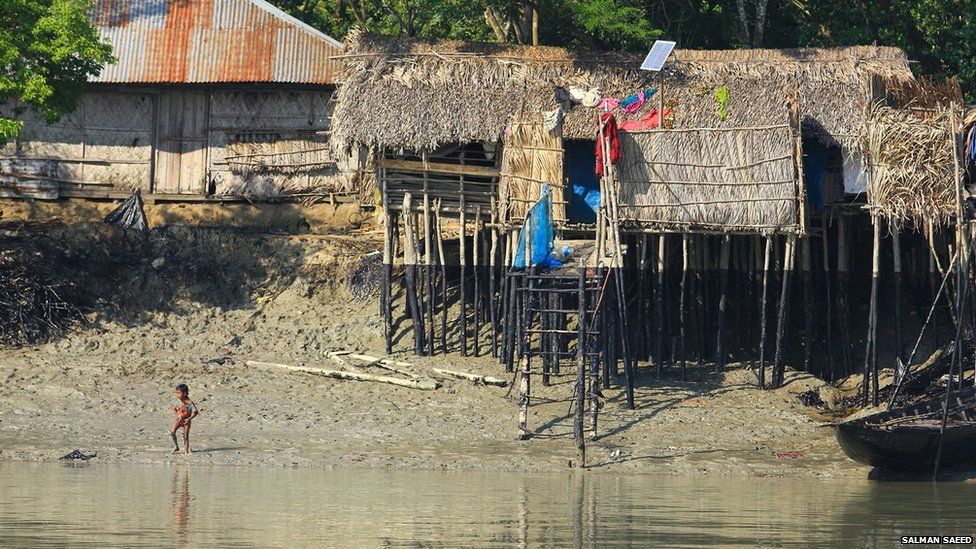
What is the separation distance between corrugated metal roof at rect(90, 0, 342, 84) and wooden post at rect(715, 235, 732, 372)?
7597mm

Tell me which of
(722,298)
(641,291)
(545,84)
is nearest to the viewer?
(641,291)

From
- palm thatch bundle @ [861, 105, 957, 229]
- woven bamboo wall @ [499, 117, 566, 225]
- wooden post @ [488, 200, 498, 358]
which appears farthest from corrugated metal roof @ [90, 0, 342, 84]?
palm thatch bundle @ [861, 105, 957, 229]

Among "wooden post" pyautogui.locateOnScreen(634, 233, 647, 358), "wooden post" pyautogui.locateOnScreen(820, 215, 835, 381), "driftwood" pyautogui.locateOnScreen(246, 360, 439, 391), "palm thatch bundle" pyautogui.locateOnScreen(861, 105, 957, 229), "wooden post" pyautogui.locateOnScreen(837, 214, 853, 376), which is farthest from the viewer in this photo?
"wooden post" pyautogui.locateOnScreen(820, 215, 835, 381)

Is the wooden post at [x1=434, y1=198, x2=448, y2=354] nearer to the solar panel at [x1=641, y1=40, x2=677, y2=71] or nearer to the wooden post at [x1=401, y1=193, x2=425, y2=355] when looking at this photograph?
the wooden post at [x1=401, y1=193, x2=425, y2=355]

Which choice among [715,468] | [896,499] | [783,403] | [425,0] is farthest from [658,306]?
[425,0]

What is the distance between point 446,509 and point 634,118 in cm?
943

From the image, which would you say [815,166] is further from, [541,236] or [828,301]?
[541,236]

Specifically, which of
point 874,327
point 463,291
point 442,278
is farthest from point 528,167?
point 874,327

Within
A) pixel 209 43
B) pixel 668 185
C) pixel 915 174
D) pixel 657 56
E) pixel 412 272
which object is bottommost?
pixel 412 272

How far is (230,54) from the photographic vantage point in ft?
82.1

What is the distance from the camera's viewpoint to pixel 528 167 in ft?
68.5

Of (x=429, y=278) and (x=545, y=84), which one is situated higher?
(x=545, y=84)

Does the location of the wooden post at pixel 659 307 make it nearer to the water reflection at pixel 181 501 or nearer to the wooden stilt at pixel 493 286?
the wooden stilt at pixel 493 286

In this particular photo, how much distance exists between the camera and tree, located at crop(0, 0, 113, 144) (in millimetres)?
19547
